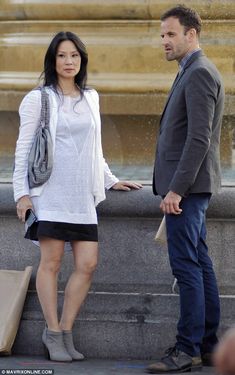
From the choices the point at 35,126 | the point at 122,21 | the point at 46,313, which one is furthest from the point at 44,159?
the point at 122,21

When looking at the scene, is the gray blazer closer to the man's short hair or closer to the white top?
the man's short hair

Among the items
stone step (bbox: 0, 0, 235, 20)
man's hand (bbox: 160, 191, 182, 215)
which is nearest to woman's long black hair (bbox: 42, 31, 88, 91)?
man's hand (bbox: 160, 191, 182, 215)

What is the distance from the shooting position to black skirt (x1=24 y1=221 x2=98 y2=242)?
4227 millimetres

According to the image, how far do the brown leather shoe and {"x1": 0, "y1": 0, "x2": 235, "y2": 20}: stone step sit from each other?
85.4 inches

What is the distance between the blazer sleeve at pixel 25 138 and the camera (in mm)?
4262

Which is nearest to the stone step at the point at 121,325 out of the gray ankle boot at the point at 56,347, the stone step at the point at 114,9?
the gray ankle boot at the point at 56,347

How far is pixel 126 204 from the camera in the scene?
455 centimetres

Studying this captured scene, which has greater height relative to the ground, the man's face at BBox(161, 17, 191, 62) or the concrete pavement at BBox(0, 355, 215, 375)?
the man's face at BBox(161, 17, 191, 62)

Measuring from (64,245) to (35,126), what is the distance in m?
0.62

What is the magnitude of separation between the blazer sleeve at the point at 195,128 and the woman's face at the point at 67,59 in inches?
27.0

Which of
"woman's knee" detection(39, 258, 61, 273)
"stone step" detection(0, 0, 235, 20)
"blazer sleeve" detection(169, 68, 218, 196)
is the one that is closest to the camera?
"blazer sleeve" detection(169, 68, 218, 196)

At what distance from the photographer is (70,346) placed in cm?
438

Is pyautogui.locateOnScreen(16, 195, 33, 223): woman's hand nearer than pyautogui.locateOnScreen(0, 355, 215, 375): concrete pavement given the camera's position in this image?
No

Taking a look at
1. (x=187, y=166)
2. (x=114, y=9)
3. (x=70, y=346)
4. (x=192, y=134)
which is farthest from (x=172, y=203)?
(x=114, y=9)
